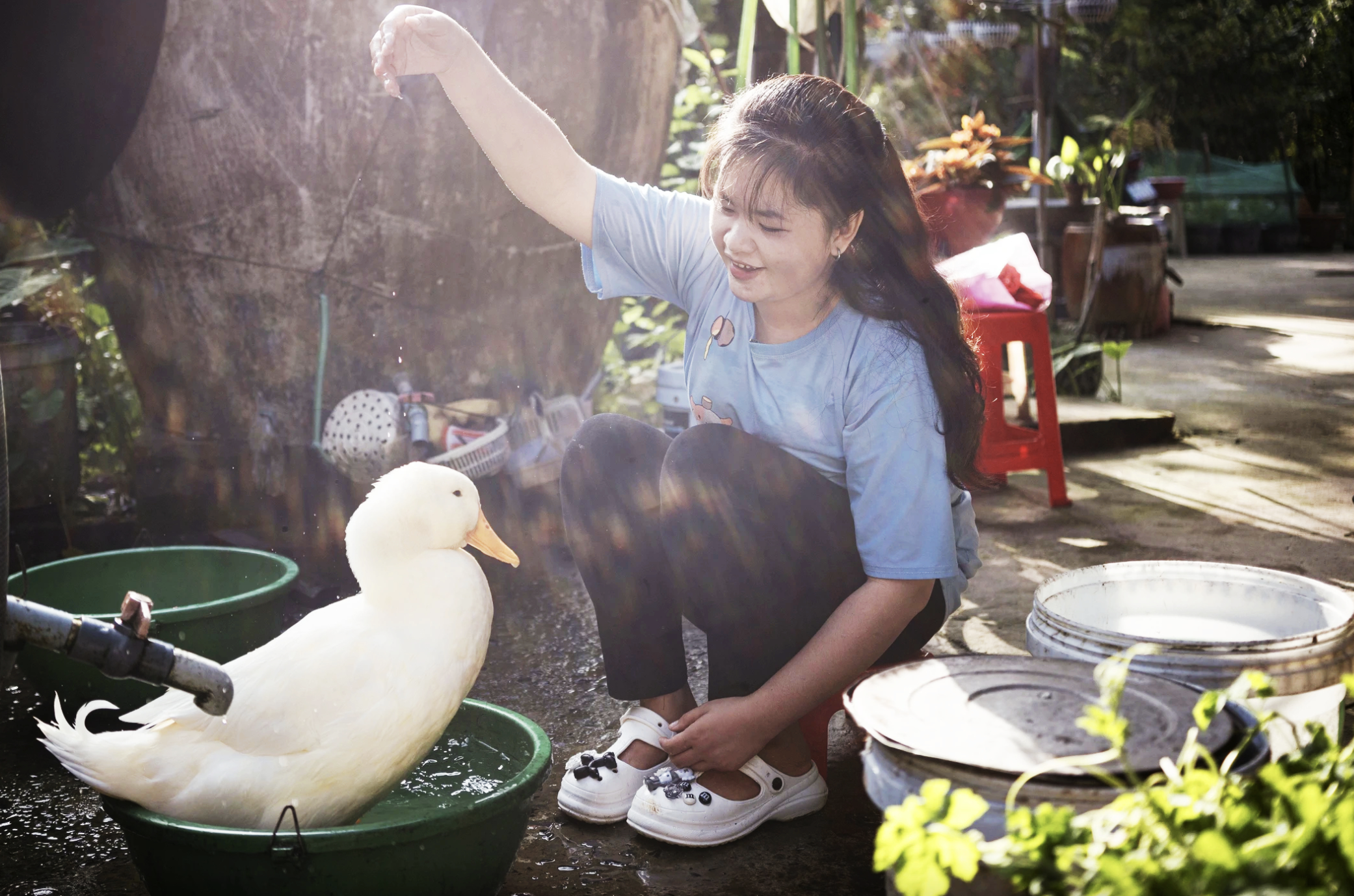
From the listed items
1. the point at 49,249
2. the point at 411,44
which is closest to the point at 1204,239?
the point at 49,249

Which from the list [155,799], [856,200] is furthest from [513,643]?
[856,200]

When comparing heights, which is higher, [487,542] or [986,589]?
[487,542]

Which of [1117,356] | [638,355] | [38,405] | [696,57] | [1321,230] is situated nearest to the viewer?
[38,405]

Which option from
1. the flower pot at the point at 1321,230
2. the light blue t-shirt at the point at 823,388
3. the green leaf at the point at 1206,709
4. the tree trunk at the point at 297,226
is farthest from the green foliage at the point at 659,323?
the flower pot at the point at 1321,230

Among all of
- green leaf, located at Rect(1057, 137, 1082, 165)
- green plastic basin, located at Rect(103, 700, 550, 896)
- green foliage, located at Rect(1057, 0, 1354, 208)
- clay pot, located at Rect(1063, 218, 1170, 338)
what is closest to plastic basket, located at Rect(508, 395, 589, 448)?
green plastic basin, located at Rect(103, 700, 550, 896)

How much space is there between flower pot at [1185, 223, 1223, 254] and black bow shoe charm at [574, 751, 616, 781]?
1290 cm

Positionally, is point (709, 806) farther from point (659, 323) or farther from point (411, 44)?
point (659, 323)

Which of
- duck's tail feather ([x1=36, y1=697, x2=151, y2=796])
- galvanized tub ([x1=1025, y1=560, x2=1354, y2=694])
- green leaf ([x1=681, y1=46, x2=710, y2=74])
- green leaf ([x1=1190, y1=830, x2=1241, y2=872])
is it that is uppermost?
green leaf ([x1=681, y1=46, x2=710, y2=74])

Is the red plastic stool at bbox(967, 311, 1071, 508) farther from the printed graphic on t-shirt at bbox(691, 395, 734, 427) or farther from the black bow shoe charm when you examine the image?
the black bow shoe charm

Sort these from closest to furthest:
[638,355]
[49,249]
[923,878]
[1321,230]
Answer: [923,878] → [49,249] → [638,355] → [1321,230]

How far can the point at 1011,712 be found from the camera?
1.33 metres

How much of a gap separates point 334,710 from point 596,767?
21.1 inches

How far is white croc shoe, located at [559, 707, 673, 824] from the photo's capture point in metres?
1.94

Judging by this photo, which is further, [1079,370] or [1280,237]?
[1280,237]
